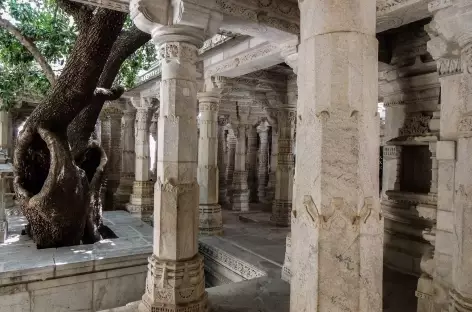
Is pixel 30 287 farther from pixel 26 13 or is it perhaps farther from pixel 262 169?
pixel 262 169

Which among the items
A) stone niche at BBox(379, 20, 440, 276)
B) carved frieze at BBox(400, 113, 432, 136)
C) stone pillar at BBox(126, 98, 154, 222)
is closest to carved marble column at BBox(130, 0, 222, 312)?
stone niche at BBox(379, 20, 440, 276)

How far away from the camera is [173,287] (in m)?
3.37

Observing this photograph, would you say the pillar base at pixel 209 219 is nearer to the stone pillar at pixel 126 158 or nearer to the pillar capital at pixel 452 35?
the stone pillar at pixel 126 158

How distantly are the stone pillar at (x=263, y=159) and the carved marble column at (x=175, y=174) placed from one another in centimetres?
1098

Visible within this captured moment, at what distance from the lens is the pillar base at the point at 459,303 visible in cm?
250

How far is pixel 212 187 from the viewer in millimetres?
7434

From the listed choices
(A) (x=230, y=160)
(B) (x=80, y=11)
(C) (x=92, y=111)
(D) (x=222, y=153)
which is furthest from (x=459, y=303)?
(D) (x=222, y=153)

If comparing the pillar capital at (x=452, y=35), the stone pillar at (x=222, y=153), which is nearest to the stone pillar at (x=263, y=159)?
the stone pillar at (x=222, y=153)

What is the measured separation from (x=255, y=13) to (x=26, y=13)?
5.31 meters

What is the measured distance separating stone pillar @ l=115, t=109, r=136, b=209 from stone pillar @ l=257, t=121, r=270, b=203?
224 inches

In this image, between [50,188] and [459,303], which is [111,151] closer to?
[50,188]

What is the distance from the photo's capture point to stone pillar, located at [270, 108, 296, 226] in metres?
8.65

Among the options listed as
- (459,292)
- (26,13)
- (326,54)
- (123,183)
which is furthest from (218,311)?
(123,183)

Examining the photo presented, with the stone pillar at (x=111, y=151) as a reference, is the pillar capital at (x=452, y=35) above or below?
above
